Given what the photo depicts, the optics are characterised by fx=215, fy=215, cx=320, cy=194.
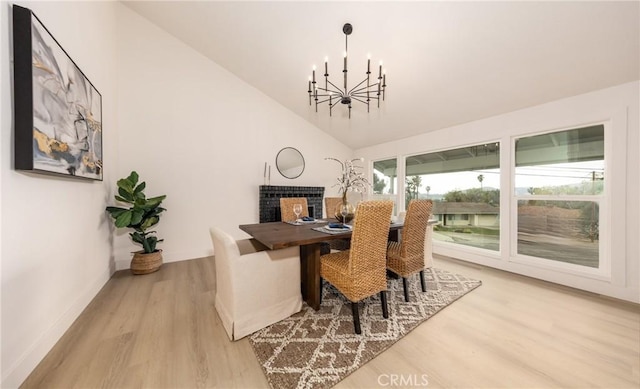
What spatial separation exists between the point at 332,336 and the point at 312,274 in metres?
0.53

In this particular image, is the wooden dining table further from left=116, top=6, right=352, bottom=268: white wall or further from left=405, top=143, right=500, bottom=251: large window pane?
left=405, top=143, right=500, bottom=251: large window pane

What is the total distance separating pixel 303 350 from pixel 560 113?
3.79 meters

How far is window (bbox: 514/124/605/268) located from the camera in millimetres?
2465

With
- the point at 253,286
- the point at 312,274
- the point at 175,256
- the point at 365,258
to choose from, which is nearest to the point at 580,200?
the point at 365,258

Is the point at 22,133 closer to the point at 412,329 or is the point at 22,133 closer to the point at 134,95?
the point at 134,95

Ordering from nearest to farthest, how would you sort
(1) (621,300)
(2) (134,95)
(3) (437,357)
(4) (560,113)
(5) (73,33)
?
(3) (437,357) < (5) (73,33) < (1) (621,300) < (4) (560,113) < (2) (134,95)

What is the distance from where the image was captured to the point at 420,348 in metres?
1.55

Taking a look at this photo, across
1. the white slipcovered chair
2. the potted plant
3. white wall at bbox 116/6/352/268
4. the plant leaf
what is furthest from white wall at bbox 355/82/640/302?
the plant leaf

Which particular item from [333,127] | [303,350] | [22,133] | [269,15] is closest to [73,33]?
[22,133]

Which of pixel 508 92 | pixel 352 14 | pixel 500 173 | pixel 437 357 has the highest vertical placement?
pixel 352 14

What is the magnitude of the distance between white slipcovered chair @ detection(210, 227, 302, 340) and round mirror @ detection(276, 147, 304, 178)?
264 centimetres

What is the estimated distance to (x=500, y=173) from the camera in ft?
10.2

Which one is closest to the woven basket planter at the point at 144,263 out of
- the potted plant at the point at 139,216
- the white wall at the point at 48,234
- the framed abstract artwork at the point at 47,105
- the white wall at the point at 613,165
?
the potted plant at the point at 139,216

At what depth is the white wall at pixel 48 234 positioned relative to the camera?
3.81ft
